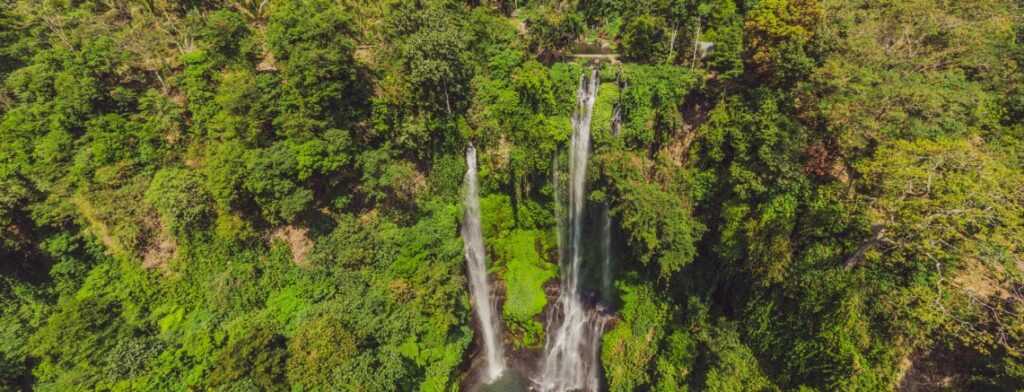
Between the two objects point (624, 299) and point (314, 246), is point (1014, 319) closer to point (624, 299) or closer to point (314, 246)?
point (624, 299)

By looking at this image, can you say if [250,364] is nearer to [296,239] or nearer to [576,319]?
[296,239]

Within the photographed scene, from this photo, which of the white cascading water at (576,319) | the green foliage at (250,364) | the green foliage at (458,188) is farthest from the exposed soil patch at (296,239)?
the white cascading water at (576,319)

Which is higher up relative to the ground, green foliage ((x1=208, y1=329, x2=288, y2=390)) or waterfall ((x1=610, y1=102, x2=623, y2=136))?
waterfall ((x1=610, y1=102, x2=623, y2=136))

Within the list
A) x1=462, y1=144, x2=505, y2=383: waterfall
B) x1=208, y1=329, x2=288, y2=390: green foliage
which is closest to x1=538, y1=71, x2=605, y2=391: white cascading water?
x1=462, y1=144, x2=505, y2=383: waterfall

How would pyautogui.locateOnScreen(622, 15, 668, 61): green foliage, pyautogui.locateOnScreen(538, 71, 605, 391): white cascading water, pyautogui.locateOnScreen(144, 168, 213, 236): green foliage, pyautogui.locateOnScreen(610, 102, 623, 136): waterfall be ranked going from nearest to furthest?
pyautogui.locateOnScreen(144, 168, 213, 236): green foliage, pyautogui.locateOnScreen(610, 102, 623, 136): waterfall, pyautogui.locateOnScreen(538, 71, 605, 391): white cascading water, pyautogui.locateOnScreen(622, 15, 668, 61): green foliage

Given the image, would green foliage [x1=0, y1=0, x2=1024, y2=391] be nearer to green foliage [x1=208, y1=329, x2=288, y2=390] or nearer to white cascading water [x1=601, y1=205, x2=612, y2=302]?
green foliage [x1=208, y1=329, x2=288, y2=390]

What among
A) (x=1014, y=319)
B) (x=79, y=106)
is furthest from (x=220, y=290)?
(x=1014, y=319)

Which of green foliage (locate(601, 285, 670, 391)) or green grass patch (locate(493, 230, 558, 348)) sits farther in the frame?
green grass patch (locate(493, 230, 558, 348))

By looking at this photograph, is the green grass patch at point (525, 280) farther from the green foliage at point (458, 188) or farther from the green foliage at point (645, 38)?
the green foliage at point (645, 38)
